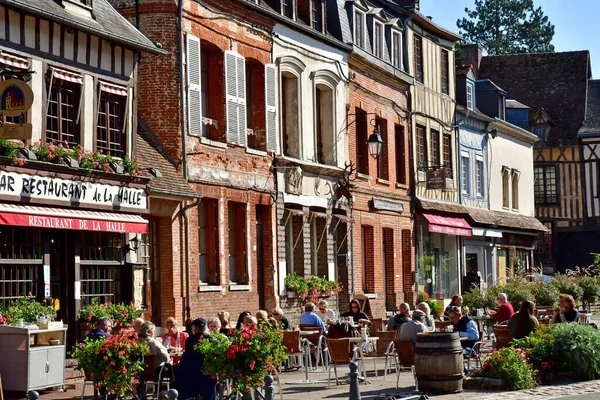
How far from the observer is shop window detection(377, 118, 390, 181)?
31828 millimetres

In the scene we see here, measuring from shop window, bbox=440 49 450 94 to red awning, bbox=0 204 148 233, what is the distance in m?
19.0

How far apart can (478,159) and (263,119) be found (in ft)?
54.5

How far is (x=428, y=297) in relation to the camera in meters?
33.8

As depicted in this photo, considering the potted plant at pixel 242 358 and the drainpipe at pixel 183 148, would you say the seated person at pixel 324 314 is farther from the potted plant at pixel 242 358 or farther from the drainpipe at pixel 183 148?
the potted plant at pixel 242 358

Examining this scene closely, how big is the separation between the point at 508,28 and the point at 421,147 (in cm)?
4213

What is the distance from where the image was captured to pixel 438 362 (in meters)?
15.6

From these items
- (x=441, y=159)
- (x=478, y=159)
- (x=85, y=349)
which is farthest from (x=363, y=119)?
(x=85, y=349)

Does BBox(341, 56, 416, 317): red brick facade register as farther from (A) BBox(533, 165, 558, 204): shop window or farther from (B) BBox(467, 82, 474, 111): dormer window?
(A) BBox(533, 165, 558, 204): shop window

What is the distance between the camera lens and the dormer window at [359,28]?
30.3m

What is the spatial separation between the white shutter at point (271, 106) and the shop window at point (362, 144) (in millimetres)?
5579

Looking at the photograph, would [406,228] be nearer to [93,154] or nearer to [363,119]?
[363,119]

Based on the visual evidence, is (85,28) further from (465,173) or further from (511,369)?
(465,173)

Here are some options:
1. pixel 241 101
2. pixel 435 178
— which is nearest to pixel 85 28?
pixel 241 101

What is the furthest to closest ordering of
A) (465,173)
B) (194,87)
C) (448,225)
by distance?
(465,173), (448,225), (194,87)
